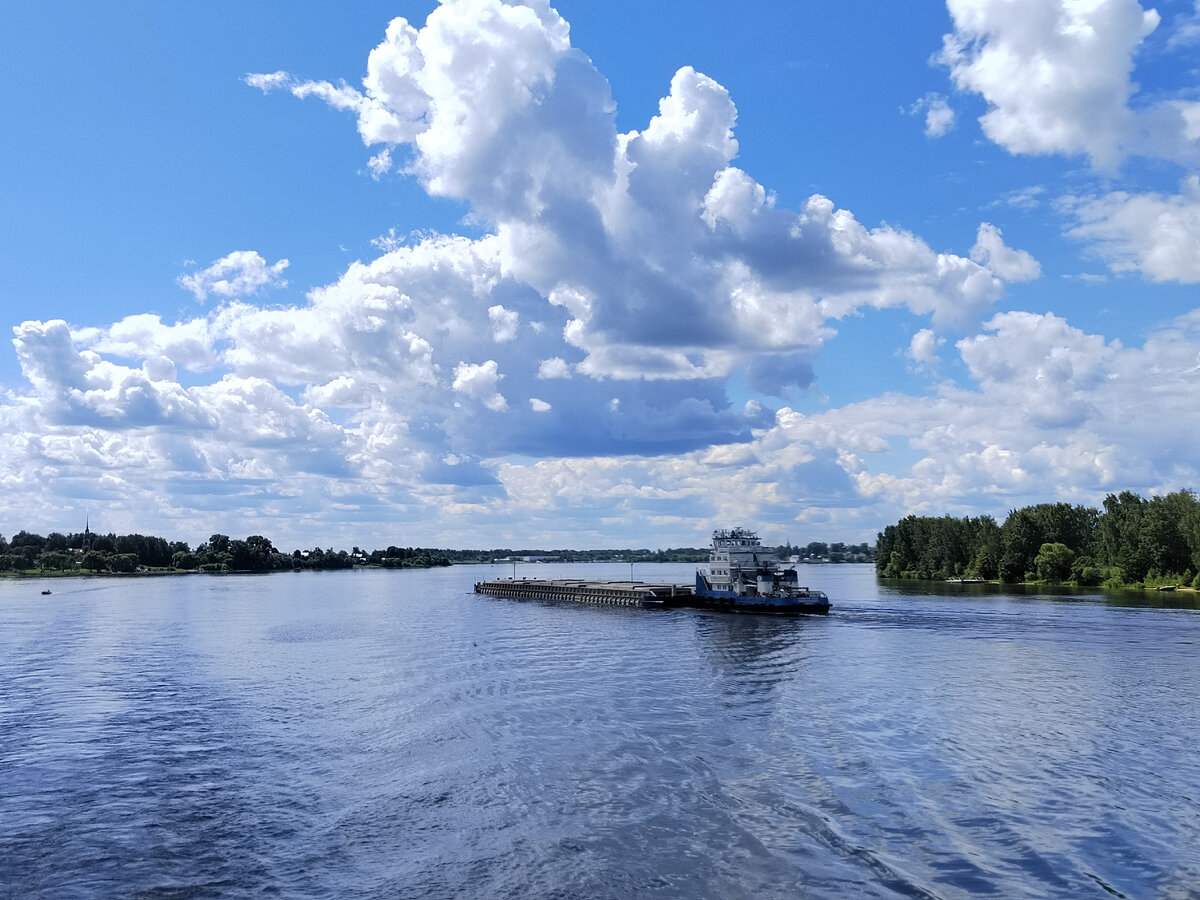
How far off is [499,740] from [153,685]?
Answer: 3432cm

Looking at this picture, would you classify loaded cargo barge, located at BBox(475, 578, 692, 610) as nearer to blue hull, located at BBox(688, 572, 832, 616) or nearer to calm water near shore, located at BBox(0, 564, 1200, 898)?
blue hull, located at BBox(688, 572, 832, 616)

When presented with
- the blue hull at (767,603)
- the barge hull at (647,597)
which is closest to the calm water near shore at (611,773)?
the blue hull at (767,603)

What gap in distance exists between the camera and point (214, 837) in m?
29.2

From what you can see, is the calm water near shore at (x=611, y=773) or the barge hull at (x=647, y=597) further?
the barge hull at (x=647, y=597)

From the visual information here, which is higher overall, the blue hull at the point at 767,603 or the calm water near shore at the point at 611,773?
the blue hull at the point at 767,603

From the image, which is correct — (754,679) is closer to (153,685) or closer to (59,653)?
(153,685)

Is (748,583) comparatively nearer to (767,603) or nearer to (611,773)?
(767,603)

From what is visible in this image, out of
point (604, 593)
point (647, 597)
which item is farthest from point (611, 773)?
point (604, 593)

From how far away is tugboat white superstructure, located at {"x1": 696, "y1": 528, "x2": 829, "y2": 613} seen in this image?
384 ft

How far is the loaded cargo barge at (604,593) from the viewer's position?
139 m

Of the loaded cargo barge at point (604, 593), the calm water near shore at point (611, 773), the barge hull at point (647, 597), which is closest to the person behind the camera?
the calm water near shore at point (611, 773)

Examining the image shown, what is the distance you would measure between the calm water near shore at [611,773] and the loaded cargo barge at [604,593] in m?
59.0

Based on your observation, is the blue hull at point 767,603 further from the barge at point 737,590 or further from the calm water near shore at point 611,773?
the calm water near shore at point 611,773

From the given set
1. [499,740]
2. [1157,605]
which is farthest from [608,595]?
[499,740]
